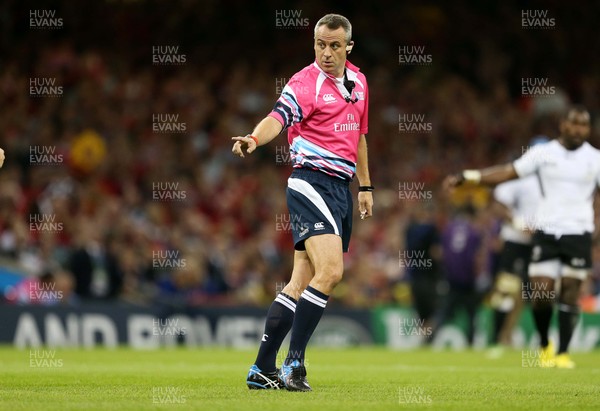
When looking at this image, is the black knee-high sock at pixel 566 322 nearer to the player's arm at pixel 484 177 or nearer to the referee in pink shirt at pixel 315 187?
the player's arm at pixel 484 177

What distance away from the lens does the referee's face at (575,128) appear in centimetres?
1269

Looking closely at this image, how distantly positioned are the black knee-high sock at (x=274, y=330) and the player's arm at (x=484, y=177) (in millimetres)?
3087

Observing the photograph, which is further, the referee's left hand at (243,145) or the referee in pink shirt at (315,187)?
the referee in pink shirt at (315,187)

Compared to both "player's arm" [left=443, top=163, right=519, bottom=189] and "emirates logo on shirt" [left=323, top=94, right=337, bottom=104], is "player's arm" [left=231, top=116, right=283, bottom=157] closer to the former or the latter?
"emirates logo on shirt" [left=323, top=94, right=337, bottom=104]

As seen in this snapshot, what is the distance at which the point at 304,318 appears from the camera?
8.73m

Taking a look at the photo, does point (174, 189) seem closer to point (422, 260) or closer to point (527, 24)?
point (422, 260)

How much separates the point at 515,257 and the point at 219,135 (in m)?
8.41

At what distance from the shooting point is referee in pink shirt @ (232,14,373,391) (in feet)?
28.5

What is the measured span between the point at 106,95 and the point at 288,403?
16310 mm

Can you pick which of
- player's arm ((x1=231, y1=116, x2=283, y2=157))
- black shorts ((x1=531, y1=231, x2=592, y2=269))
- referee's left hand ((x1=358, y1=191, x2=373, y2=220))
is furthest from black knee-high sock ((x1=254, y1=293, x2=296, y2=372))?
black shorts ((x1=531, y1=231, x2=592, y2=269))

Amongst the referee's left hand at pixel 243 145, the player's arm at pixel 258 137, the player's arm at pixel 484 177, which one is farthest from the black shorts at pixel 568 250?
the referee's left hand at pixel 243 145

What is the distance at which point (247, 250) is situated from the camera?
21.3 meters

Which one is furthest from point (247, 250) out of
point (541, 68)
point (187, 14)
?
point (541, 68)

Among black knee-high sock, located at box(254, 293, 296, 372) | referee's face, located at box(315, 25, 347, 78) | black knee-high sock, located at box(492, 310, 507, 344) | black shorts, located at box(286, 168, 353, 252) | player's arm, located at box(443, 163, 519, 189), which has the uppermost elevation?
referee's face, located at box(315, 25, 347, 78)
